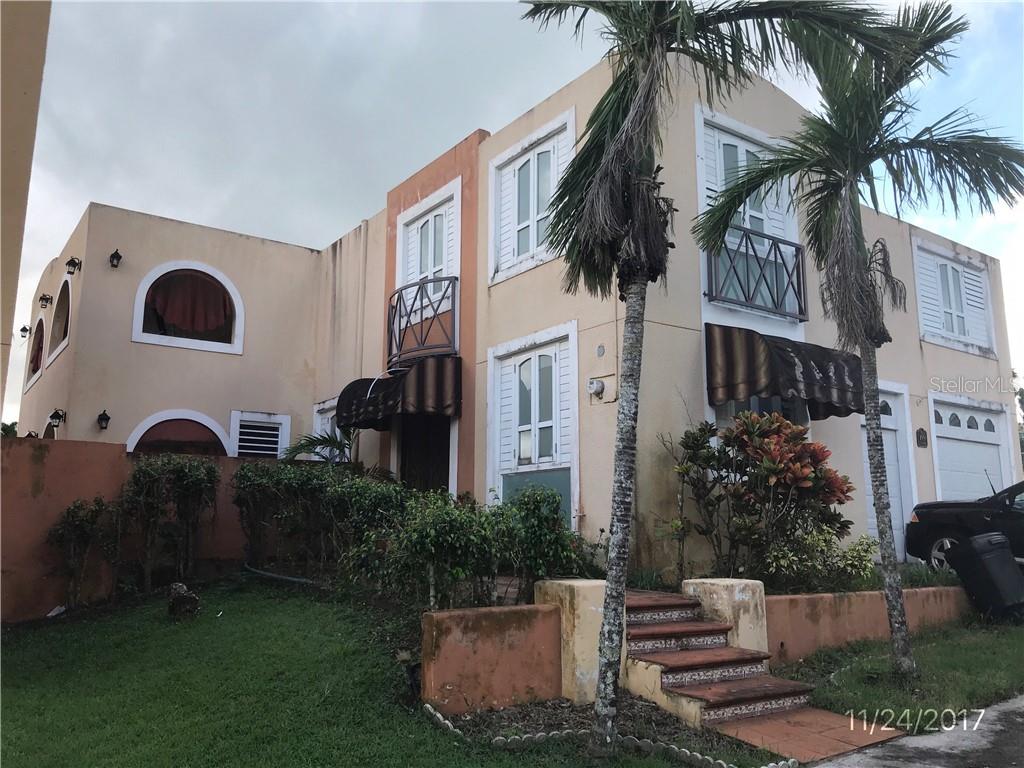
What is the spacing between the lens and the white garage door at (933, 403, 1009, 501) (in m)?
13.0

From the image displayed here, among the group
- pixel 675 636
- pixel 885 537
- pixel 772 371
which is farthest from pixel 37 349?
pixel 885 537

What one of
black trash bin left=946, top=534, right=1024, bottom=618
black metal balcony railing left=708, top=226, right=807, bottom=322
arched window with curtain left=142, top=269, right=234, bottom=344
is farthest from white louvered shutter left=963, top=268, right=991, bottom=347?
arched window with curtain left=142, top=269, right=234, bottom=344

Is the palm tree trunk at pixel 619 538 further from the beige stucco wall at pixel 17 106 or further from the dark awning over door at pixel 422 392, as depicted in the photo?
the dark awning over door at pixel 422 392

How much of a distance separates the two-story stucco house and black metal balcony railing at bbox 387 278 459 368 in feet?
0.15

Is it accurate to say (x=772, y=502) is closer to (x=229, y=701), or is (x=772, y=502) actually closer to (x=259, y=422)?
(x=229, y=701)

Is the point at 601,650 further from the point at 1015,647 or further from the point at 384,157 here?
the point at 384,157

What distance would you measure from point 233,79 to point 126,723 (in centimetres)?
694

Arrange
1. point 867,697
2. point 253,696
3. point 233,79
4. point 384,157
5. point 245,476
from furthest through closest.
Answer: point 384,157, point 245,476, point 233,79, point 867,697, point 253,696

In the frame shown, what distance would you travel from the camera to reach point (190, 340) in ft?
46.0

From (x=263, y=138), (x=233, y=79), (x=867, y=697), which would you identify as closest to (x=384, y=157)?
(x=263, y=138)

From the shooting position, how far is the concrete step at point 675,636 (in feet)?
20.3

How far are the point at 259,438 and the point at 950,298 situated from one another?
12728 millimetres

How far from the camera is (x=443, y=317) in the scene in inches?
456

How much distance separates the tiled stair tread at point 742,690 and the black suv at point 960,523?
5775mm
